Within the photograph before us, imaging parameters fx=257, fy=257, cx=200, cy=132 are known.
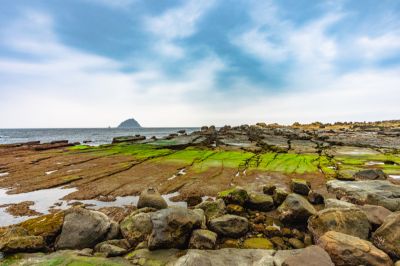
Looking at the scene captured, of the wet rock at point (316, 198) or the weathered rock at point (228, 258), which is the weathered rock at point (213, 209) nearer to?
the weathered rock at point (228, 258)

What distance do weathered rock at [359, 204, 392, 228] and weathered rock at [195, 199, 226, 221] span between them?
5.84m

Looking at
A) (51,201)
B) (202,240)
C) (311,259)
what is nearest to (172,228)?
(202,240)

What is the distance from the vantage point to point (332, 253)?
24.6 feet

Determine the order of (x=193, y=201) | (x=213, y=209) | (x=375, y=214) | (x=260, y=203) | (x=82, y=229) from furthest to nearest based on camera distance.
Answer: (x=193, y=201), (x=260, y=203), (x=213, y=209), (x=375, y=214), (x=82, y=229)

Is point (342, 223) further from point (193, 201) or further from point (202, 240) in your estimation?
point (193, 201)

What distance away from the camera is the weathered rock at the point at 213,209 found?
37.8ft

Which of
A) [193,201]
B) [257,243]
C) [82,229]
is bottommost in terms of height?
[257,243]

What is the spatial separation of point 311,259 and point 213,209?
539 cm

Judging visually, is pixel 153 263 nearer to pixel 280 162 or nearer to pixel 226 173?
pixel 226 173

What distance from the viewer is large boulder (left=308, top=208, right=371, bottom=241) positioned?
30.0 ft

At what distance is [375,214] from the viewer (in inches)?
397

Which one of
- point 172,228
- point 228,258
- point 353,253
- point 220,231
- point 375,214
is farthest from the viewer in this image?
point 220,231

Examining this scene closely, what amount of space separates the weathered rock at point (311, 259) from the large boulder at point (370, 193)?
7401mm

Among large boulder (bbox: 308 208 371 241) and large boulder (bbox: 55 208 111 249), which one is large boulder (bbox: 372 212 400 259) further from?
large boulder (bbox: 55 208 111 249)
